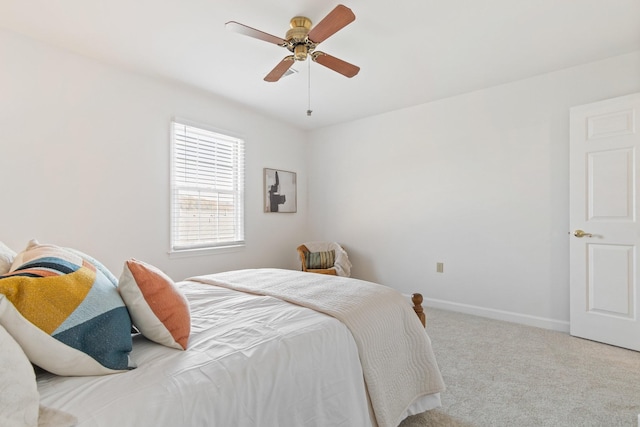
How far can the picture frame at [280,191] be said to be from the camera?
4.23 m

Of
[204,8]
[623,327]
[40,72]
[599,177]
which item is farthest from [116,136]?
[623,327]

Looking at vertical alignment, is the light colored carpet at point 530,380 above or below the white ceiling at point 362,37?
below

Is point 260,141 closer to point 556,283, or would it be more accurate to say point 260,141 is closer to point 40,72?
point 40,72

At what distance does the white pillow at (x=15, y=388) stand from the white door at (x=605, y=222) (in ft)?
12.0

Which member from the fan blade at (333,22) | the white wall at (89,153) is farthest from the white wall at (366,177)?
the fan blade at (333,22)

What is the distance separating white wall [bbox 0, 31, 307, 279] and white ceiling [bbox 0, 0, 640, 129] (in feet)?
0.71

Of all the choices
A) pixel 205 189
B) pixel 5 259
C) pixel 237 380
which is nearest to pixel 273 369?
pixel 237 380

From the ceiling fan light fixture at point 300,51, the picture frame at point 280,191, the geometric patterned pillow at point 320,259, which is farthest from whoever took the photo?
the picture frame at point 280,191

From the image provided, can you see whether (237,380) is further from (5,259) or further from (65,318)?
(5,259)

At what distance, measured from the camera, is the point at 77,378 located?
0.87 meters

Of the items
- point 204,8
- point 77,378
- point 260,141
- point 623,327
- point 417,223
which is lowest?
point 623,327

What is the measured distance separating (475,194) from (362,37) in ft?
6.96

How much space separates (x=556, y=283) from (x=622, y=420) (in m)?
1.55

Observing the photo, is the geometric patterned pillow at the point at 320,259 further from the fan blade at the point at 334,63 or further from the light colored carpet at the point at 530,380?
the fan blade at the point at 334,63
